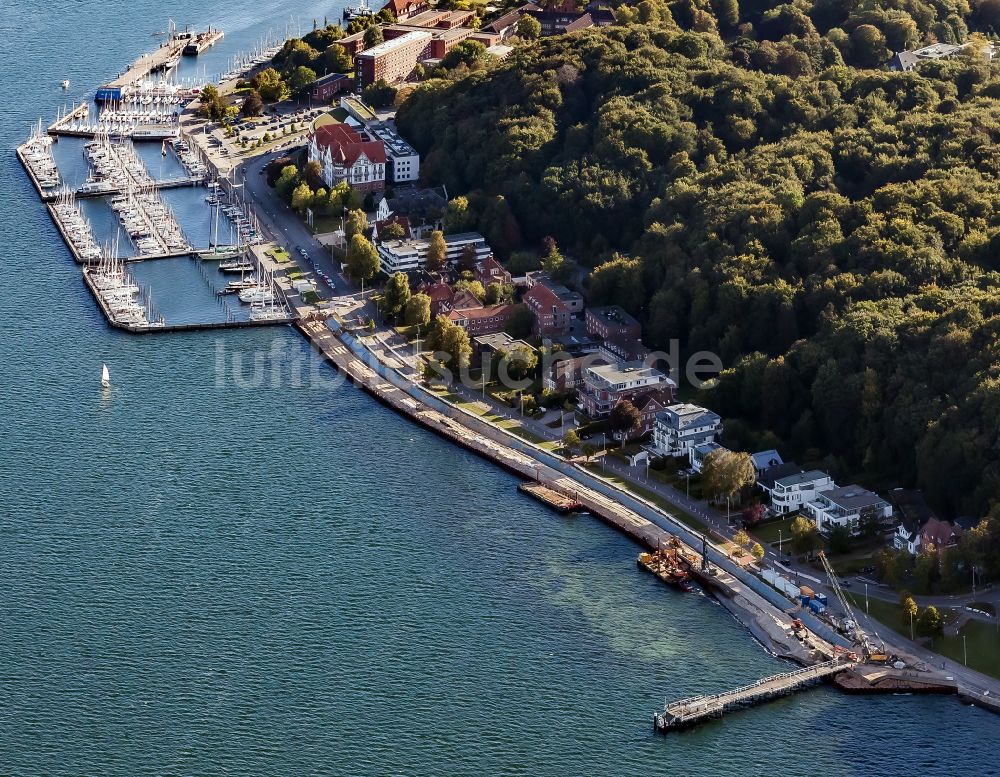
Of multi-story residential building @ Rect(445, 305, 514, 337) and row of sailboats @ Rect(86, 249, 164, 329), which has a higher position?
row of sailboats @ Rect(86, 249, 164, 329)

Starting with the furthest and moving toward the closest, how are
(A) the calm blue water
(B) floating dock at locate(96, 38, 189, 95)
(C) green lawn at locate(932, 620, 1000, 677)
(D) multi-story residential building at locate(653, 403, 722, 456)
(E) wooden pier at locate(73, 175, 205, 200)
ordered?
A: (B) floating dock at locate(96, 38, 189, 95), (E) wooden pier at locate(73, 175, 205, 200), (D) multi-story residential building at locate(653, 403, 722, 456), (C) green lawn at locate(932, 620, 1000, 677), (A) the calm blue water

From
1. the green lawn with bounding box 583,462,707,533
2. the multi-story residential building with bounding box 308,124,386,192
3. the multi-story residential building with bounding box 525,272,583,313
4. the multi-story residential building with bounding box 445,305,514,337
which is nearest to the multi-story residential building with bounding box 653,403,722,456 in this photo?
the green lawn with bounding box 583,462,707,533

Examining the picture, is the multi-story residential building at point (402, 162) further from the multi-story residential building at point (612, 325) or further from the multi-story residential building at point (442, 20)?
the multi-story residential building at point (442, 20)

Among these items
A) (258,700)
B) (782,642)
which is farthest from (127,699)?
(782,642)

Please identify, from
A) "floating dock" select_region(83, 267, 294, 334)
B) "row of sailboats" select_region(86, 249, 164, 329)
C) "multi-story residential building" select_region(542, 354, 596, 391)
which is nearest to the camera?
"multi-story residential building" select_region(542, 354, 596, 391)

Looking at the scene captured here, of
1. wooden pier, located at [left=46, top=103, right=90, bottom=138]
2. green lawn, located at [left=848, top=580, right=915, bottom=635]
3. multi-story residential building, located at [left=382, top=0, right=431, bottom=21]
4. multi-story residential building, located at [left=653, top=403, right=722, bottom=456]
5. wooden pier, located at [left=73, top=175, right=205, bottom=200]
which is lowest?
green lawn, located at [left=848, top=580, right=915, bottom=635]

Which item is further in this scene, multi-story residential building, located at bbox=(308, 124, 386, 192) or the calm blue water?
multi-story residential building, located at bbox=(308, 124, 386, 192)

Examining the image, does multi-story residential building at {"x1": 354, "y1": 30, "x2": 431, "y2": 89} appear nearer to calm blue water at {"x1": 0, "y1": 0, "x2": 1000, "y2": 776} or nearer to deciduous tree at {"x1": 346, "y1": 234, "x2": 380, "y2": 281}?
deciduous tree at {"x1": 346, "y1": 234, "x2": 380, "y2": 281}

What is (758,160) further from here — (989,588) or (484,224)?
(989,588)
